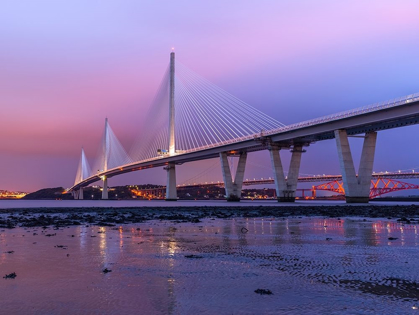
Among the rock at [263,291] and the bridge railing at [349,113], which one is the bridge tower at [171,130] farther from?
the rock at [263,291]

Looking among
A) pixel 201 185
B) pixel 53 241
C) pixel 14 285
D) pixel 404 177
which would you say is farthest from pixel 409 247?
pixel 201 185

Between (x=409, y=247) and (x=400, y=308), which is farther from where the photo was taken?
(x=409, y=247)

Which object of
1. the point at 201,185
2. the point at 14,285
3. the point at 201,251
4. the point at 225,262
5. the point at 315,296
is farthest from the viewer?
the point at 201,185

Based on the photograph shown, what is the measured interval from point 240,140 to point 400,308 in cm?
7569

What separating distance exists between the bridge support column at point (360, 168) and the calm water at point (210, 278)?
4678 cm

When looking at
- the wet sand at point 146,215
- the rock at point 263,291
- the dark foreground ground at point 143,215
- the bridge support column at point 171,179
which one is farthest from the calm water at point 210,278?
the bridge support column at point 171,179

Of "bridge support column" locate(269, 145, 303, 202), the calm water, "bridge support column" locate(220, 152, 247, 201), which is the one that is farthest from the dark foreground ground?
"bridge support column" locate(220, 152, 247, 201)

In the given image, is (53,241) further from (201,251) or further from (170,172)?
(170,172)

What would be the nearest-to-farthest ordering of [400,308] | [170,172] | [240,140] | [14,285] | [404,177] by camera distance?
1. [400,308]
2. [14,285]
3. [240,140]
4. [170,172]
5. [404,177]

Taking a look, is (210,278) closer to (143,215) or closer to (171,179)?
(143,215)

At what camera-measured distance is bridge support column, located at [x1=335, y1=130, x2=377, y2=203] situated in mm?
57281

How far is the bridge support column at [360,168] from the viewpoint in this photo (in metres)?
57.3

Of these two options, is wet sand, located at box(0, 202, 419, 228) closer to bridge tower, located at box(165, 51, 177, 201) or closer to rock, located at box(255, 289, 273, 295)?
rock, located at box(255, 289, 273, 295)

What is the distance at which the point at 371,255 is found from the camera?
423 inches
